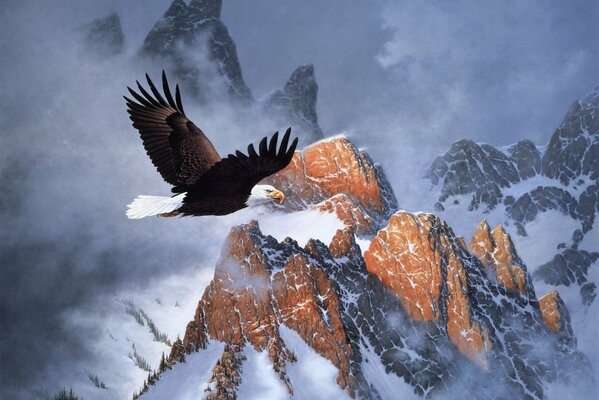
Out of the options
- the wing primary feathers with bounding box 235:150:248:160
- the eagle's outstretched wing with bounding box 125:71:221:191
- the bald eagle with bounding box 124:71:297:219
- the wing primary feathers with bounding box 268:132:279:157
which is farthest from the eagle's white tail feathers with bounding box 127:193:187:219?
the wing primary feathers with bounding box 268:132:279:157

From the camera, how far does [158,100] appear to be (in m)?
28.3

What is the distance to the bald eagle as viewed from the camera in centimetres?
2188

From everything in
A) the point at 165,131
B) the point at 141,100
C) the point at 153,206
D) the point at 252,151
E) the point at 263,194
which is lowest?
the point at 252,151

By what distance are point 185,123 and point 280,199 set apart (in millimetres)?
6485

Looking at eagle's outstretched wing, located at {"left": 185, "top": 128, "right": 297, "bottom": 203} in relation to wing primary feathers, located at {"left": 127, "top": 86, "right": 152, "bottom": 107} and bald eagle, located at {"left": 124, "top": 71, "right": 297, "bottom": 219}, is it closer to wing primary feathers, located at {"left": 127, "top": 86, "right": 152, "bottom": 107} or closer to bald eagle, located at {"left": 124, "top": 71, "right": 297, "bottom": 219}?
bald eagle, located at {"left": 124, "top": 71, "right": 297, "bottom": 219}

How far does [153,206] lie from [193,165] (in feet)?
8.48

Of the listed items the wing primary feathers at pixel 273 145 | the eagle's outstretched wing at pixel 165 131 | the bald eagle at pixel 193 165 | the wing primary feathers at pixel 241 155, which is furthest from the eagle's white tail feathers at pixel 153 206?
the wing primary feathers at pixel 273 145

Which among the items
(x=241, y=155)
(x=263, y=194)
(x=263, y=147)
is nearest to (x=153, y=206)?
(x=263, y=194)

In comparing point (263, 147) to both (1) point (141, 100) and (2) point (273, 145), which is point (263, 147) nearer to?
(2) point (273, 145)

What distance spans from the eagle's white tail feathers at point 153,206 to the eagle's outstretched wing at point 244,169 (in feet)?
1.32

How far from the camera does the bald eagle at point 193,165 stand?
21875 millimetres

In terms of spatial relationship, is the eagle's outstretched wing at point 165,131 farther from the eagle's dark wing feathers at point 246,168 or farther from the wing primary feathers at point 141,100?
the eagle's dark wing feathers at point 246,168

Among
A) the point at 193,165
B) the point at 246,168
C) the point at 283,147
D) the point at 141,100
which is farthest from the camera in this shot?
the point at 141,100

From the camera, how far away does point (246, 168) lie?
2222cm
